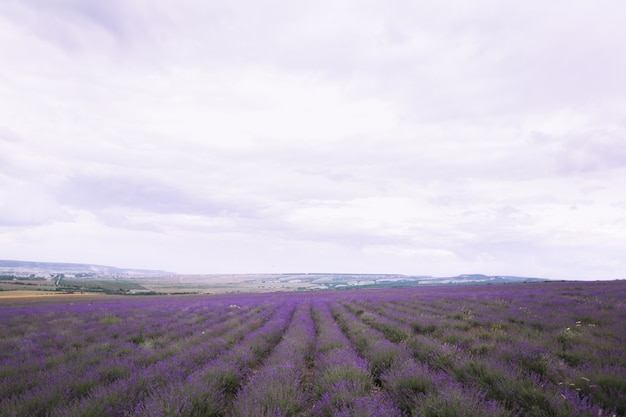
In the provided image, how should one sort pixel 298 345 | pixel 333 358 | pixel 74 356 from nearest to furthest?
pixel 333 358
pixel 74 356
pixel 298 345

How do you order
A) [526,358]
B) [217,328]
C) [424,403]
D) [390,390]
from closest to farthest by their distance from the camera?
1. [424,403]
2. [390,390]
3. [526,358]
4. [217,328]

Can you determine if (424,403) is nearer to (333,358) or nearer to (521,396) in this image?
(521,396)

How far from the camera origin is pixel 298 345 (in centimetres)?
773

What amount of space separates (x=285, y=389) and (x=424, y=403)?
1774mm


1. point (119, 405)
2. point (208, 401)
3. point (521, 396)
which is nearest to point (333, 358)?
point (208, 401)

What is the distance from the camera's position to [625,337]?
6.56m

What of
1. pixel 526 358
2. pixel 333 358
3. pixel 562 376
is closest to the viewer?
pixel 562 376

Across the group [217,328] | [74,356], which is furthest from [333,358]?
[217,328]

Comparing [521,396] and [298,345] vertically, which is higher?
[521,396]

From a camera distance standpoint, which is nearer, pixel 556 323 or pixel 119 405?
pixel 119 405

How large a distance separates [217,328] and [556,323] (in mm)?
10797

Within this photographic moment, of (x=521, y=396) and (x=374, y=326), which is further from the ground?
(x=521, y=396)

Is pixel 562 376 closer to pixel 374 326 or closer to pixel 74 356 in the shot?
pixel 374 326

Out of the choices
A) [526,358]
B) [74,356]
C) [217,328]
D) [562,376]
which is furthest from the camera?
[217,328]
